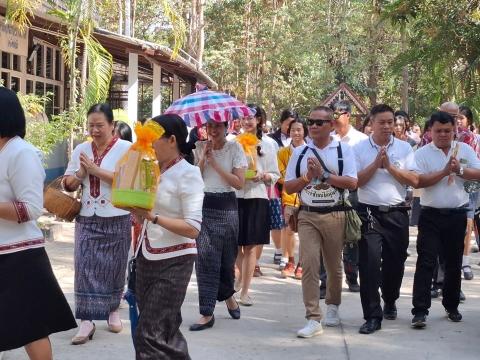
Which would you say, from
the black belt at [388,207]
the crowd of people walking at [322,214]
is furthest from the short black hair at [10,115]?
the black belt at [388,207]

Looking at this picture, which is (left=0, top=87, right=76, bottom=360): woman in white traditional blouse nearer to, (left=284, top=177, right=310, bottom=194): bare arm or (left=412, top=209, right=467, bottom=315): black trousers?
(left=284, top=177, right=310, bottom=194): bare arm

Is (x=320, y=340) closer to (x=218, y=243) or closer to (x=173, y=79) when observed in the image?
(x=218, y=243)

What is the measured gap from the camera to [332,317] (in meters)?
6.74

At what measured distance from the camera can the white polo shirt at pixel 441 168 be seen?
6.61 m

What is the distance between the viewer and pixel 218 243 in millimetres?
6652

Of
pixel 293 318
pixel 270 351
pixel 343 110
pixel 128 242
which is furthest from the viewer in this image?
pixel 343 110

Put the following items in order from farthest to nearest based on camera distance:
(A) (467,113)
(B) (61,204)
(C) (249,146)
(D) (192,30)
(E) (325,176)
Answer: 1. (D) (192,30)
2. (A) (467,113)
3. (C) (249,146)
4. (E) (325,176)
5. (B) (61,204)

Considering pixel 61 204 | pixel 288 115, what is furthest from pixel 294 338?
pixel 288 115

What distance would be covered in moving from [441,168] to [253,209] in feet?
6.30

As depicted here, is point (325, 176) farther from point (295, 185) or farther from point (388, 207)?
point (388, 207)

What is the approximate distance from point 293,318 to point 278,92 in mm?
33346

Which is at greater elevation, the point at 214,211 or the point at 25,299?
the point at 214,211

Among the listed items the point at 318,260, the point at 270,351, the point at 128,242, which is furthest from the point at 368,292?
the point at 128,242

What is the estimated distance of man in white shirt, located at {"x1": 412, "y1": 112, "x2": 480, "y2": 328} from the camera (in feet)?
21.7
